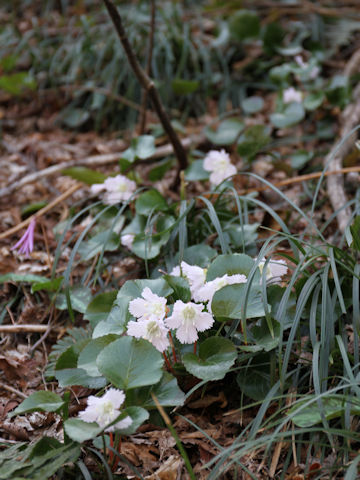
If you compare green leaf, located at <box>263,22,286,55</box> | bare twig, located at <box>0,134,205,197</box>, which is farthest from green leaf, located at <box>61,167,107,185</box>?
green leaf, located at <box>263,22,286,55</box>

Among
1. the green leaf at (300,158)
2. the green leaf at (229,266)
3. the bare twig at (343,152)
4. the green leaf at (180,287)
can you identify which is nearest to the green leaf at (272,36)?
the bare twig at (343,152)

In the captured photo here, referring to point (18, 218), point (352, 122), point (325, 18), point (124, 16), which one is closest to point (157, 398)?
point (18, 218)

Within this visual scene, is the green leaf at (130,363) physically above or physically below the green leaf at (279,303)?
above

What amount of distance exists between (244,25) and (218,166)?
137 centimetres

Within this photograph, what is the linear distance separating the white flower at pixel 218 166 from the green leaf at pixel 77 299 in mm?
635

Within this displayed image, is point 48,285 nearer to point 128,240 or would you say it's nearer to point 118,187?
point 128,240

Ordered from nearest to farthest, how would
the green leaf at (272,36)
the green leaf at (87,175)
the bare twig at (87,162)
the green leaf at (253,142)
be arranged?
the green leaf at (87,175) < the green leaf at (253,142) < the bare twig at (87,162) < the green leaf at (272,36)

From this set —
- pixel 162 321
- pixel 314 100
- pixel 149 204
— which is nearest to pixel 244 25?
pixel 314 100

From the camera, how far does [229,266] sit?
4.09 feet

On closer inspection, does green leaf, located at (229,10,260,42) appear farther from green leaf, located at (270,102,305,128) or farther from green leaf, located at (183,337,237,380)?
green leaf, located at (183,337,237,380)

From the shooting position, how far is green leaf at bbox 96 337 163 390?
3.32ft

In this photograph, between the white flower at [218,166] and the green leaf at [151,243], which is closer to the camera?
the green leaf at [151,243]

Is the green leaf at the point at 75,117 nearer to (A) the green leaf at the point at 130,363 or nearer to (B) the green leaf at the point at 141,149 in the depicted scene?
(B) the green leaf at the point at 141,149

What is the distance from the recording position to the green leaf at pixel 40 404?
39.2 inches
